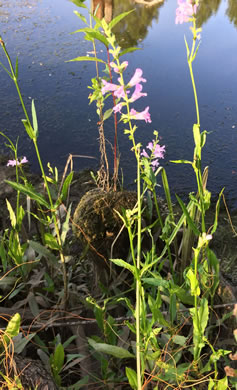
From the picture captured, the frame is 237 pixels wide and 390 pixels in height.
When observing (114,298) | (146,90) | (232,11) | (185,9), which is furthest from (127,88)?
(232,11)

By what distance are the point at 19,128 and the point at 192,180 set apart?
140cm

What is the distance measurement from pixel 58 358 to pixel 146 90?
2.71 metres

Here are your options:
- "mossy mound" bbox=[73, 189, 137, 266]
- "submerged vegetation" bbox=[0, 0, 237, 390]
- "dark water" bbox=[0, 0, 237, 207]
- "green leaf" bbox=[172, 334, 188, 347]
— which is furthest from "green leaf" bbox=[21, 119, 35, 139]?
"dark water" bbox=[0, 0, 237, 207]

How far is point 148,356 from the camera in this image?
2.90 ft

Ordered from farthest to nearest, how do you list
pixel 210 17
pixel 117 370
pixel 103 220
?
pixel 210 17, pixel 103 220, pixel 117 370

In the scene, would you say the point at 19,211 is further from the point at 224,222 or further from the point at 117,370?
the point at 224,222

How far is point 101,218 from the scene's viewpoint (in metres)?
1.31

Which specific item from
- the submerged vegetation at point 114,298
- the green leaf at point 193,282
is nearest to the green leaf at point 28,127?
the submerged vegetation at point 114,298

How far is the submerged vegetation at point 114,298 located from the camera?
0.87 metres

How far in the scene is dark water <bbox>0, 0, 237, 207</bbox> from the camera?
8.68ft

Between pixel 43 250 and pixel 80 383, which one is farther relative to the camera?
pixel 43 250

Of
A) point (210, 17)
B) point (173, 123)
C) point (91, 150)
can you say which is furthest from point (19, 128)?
point (210, 17)

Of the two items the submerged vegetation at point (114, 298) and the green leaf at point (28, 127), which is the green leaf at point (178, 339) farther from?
the green leaf at point (28, 127)

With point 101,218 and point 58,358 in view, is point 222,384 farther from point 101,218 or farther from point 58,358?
point 101,218
